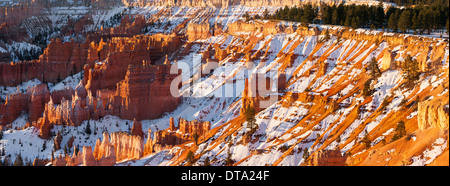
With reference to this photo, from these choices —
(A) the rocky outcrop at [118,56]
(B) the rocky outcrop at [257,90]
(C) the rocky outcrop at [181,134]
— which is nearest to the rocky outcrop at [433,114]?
(B) the rocky outcrop at [257,90]

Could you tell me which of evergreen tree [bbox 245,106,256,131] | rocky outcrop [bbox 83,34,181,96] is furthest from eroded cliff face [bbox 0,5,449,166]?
evergreen tree [bbox 245,106,256,131]

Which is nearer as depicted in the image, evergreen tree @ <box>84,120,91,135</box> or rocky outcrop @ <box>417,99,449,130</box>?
rocky outcrop @ <box>417,99,449,130</box>

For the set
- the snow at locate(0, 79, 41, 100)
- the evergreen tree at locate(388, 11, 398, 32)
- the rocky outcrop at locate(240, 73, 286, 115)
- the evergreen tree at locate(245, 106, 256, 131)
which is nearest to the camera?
the evergreen tree at locate(245, 106, 256, 131)

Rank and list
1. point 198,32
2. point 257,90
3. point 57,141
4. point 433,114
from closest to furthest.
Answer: point 433,114 → point 257,90 → point 57,141 → point 198,32

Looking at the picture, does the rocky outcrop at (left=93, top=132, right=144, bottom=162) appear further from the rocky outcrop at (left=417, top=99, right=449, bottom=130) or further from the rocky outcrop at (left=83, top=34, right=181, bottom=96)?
the rocky outcrop at (left=417, top=99, right=449, bottom=130)

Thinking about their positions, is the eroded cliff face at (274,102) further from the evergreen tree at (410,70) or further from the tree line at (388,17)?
the tree line at (388,17)

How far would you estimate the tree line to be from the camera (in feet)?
290

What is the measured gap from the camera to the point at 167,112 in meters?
90.5

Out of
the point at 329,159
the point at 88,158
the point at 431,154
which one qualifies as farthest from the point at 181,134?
the point at 431,154

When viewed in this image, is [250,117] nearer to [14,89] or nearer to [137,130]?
[137,130]

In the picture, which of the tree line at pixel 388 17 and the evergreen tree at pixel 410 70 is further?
the tree line at pixel 388 17

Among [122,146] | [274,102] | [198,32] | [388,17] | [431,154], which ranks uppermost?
[388,17]

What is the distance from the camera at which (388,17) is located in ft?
335

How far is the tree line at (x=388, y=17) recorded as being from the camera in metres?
88.2
